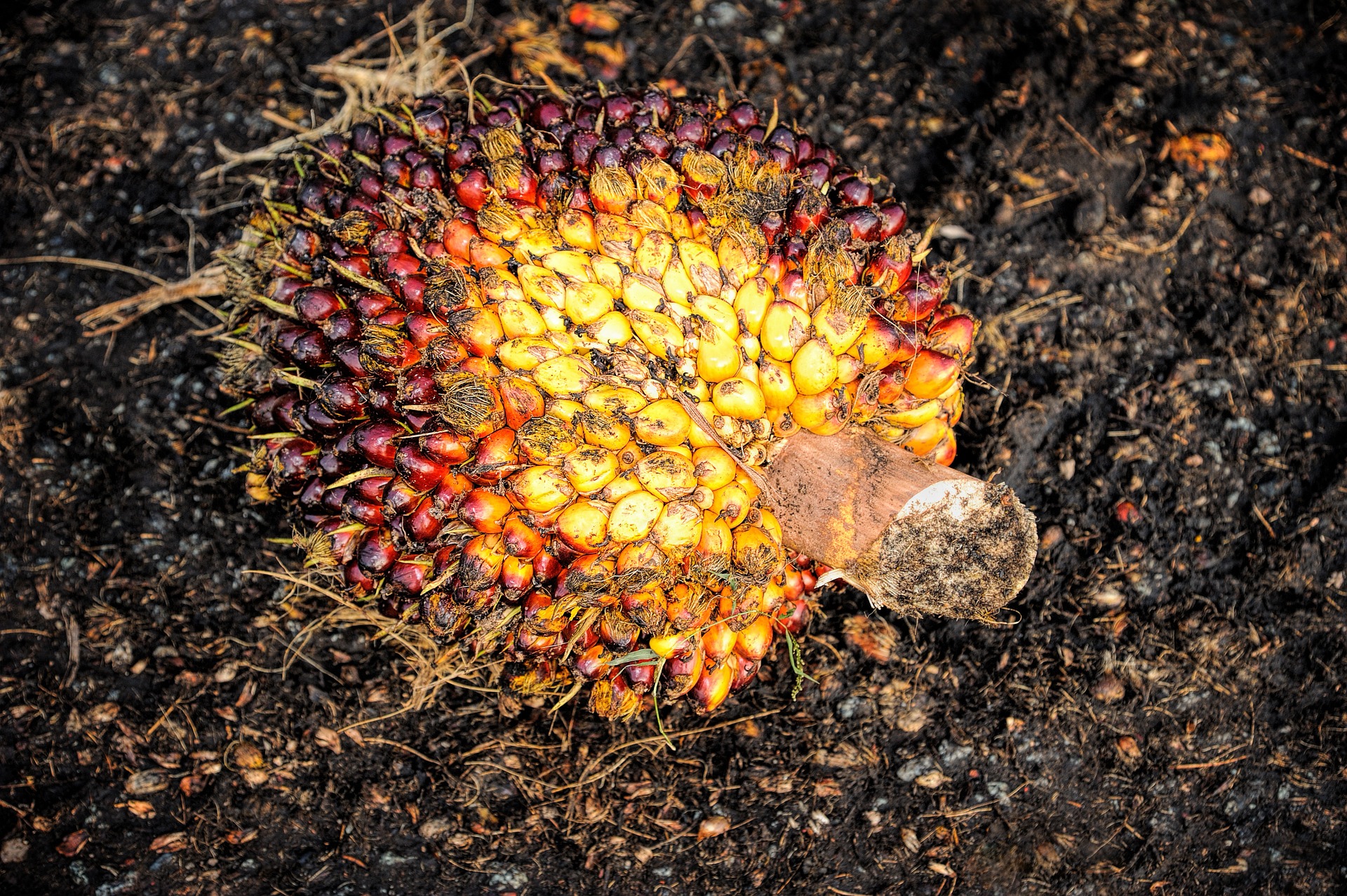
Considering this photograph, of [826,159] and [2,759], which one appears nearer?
[826,159]

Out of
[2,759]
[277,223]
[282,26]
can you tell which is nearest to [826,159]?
[277,223]

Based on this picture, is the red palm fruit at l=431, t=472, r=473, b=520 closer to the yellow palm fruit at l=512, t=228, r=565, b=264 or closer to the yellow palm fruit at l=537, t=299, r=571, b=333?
the yellow palm fruit at l=537, t=299, r=571, b=333

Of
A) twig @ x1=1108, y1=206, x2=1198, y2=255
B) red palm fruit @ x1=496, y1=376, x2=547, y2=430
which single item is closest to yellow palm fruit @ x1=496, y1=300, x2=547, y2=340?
red palm fruit @ x1=496, y1=376, x2=547, y2=430

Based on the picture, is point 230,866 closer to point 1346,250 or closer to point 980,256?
point 980,256

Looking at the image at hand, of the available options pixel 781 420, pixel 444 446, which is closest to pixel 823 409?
pixel 781 420

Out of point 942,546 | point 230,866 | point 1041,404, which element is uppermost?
point 942,546

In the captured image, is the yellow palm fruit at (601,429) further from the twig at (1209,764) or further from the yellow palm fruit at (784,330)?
the twig at (1209,764)

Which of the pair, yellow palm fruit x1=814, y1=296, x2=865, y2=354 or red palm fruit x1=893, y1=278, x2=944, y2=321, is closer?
yellow palm fruit x1=814, y1=296, x2=865, y2=354
